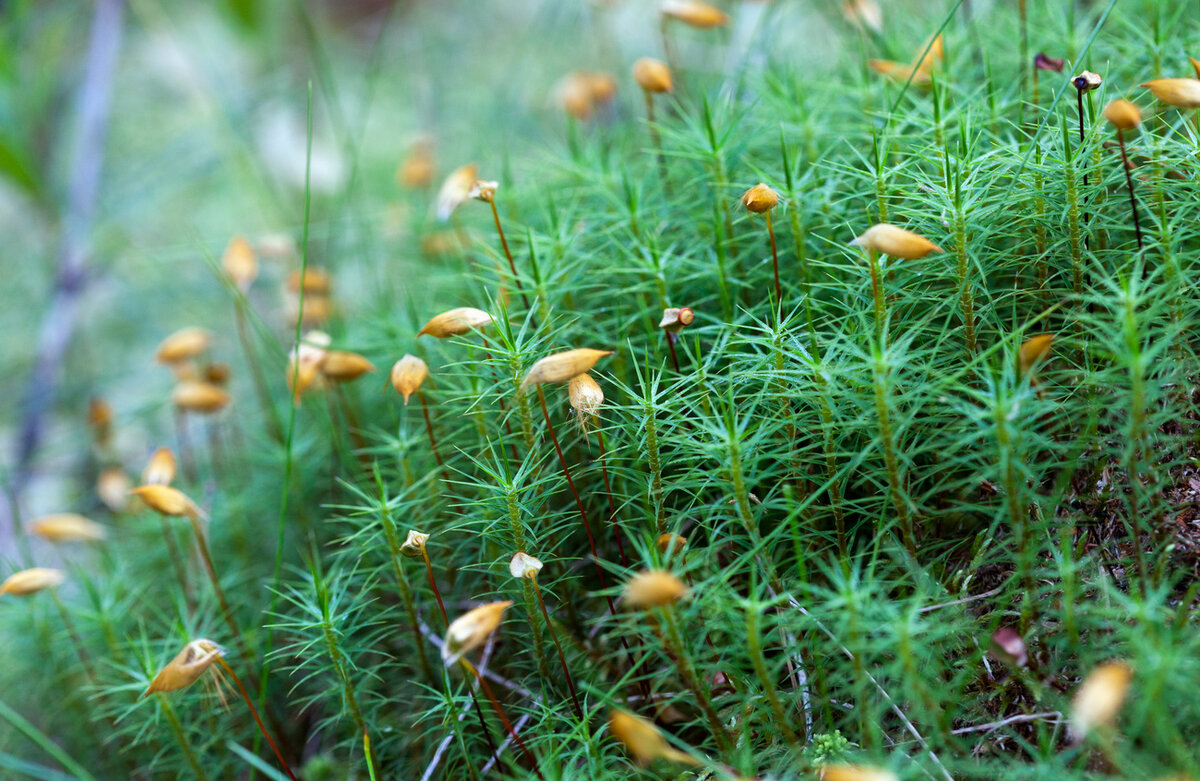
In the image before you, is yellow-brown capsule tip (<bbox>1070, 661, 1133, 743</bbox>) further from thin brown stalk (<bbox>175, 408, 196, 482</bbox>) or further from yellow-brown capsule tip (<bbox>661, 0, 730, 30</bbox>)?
thin brown stalk (<bbox>175, 408, 196, 482</bbox>)

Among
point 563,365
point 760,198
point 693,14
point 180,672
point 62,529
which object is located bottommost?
point 62,529

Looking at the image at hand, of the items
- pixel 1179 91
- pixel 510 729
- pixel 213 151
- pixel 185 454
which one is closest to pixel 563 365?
pixel 510 729

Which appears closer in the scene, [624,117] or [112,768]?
[112,768]

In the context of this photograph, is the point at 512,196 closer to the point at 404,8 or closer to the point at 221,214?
the point at 221,214

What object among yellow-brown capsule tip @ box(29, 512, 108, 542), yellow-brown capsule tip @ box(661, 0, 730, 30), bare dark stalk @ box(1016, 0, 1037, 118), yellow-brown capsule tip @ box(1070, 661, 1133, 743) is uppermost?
yellow-brown capsule tip @ box(661, 0, 730, 30)

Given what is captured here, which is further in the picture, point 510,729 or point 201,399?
point 201,399

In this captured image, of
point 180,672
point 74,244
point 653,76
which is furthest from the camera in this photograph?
point 74,244

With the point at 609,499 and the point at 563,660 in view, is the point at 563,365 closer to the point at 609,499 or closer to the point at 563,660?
the point at 609,499

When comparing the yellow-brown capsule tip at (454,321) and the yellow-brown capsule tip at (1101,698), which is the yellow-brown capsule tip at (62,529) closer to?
the yellow-brown capsule tip at (454,321)

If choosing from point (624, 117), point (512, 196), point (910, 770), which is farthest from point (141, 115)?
point (910, 770)

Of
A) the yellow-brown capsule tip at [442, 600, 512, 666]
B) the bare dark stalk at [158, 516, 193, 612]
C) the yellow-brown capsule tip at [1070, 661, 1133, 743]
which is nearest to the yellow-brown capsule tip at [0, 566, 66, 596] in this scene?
the bare dark stalk at [158, 516, 193, 612]

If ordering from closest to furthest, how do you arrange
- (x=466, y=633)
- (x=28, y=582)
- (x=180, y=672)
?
1. (x=466, y=633)
2. (x=180, y=672)
3. (x=28, y=582)
